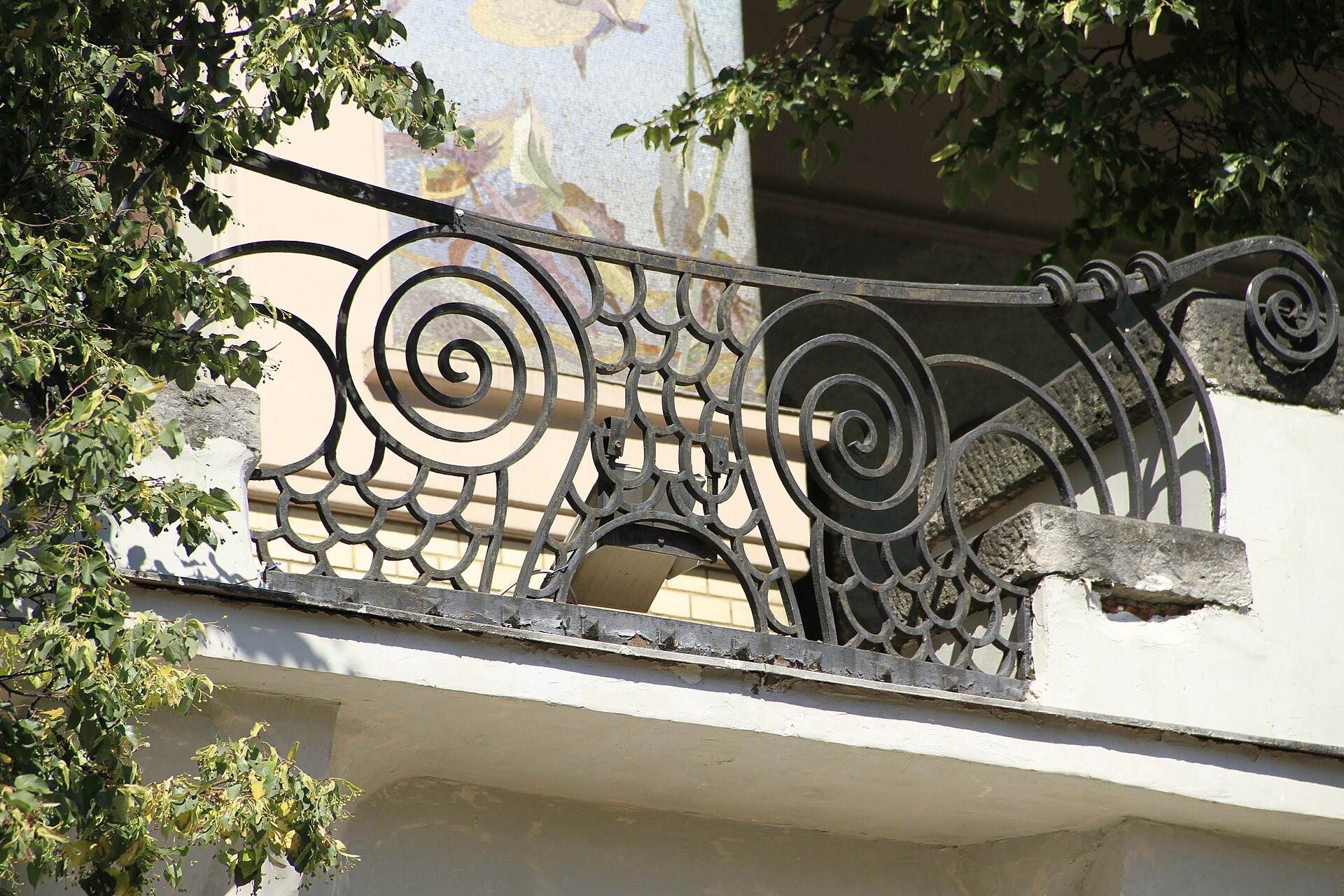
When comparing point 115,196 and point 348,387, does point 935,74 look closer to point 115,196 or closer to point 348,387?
point 348,387

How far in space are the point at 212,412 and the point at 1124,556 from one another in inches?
81.8

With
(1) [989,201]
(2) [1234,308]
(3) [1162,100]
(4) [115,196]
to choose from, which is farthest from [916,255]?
(4) [115,196]

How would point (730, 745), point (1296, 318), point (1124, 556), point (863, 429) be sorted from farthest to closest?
1. point (1296, 318)
2. point (1124, 556)
3. point (863, 429)
4. point (730, 745)

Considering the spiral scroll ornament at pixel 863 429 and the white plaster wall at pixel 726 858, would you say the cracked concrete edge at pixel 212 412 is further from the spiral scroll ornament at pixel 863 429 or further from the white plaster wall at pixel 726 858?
the spiral scroll ornament at pixel 863 429

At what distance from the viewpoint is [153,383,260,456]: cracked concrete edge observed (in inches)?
132

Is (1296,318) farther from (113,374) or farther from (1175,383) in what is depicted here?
(113,374)

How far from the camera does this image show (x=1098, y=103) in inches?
229

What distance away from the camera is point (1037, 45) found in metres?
5.65

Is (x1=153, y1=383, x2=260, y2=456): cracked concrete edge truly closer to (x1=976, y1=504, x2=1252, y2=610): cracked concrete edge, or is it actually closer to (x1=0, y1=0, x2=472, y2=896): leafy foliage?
(x1=0, y1=0, x2=472, y2=896): leafy foliage

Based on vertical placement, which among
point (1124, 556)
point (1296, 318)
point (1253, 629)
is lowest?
point (1253, 629)

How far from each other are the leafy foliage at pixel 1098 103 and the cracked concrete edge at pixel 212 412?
300 centimetres

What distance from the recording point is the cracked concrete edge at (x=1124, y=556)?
3.90 metres

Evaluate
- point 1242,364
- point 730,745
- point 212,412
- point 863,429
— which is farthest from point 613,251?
Result: point 1242,364

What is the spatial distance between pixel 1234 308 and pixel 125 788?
2.97m
